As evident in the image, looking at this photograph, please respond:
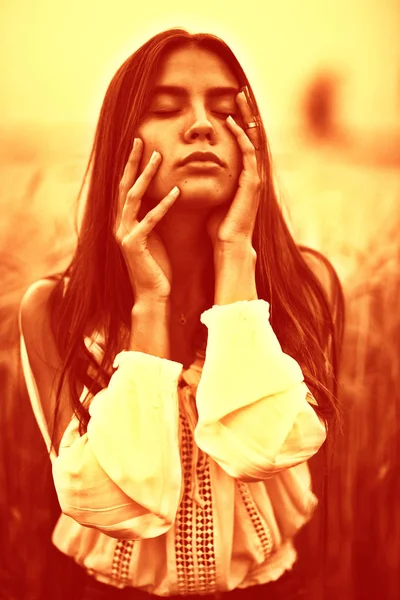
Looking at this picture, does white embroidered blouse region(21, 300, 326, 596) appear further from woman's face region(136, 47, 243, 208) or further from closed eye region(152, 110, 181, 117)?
closed eye region(152, 110, 181, 117)

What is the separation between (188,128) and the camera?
1.08 m

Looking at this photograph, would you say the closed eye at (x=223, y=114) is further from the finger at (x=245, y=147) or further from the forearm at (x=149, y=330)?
the forearm at (x=149, y=330)

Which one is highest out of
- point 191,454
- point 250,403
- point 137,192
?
point 137,192

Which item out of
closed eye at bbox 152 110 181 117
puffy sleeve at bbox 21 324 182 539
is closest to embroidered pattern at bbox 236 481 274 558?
puffy sleeve at bbox 21 324 182 539

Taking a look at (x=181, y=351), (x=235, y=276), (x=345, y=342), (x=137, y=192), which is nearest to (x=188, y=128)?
(x=137, y=192)

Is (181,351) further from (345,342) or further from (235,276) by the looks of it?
(345,342)

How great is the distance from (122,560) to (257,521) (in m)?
0.24

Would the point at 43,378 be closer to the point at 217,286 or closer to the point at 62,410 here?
the point at 62,410

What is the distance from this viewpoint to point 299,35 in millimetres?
1143

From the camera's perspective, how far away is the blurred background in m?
1.12

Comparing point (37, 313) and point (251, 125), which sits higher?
point (251, 125)

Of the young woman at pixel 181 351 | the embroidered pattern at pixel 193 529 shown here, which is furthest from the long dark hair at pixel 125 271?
the embroidered pattern at pixel 193 529

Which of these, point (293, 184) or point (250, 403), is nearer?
point (250, 403)

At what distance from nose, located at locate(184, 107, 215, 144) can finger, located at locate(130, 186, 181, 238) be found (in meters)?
0.09
